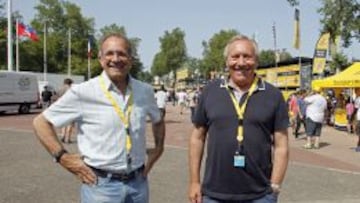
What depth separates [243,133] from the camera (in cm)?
357

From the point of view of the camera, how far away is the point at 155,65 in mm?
101250

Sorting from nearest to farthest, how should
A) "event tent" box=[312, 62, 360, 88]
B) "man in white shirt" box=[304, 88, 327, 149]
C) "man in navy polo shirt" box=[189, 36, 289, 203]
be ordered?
1. "man in navy polo shirt" box=[189, 36, 289, 203]
2. "man in white shirt" box=[304, 88, 327, 149]
3. "event tent" box=[312, 62, 360, 88]

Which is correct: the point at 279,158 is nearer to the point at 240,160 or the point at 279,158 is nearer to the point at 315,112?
the point at 240,160

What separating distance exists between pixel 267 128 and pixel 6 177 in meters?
6.81

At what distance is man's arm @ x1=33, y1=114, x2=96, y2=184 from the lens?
11.4ft

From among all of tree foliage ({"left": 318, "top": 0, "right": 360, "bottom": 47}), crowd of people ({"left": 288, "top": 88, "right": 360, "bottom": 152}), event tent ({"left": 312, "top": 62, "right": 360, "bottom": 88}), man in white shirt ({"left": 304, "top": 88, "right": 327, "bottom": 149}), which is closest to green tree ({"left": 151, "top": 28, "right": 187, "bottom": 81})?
tree foliage ({"left": 318, "top": 0, "right": 360, "bottom": 47})

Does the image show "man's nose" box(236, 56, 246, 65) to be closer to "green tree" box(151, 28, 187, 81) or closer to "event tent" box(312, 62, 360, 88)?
"event tent" box(312, 62, 360, 88)

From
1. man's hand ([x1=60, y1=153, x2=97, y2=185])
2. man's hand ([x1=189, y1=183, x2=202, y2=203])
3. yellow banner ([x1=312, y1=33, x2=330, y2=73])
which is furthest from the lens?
yellow banner ([x1=312, y1=33, x2=330, y2=73])

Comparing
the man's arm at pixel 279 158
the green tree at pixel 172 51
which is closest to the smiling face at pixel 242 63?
the man's arm at pixel 279 158

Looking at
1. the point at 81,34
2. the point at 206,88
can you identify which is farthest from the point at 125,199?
the point at 81,34

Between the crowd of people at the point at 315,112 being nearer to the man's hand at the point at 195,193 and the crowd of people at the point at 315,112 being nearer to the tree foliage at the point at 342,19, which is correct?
the tree foliage at the point at 342,19

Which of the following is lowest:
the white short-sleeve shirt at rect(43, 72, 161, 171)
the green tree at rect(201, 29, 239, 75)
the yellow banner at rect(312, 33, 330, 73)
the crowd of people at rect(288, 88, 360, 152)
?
the crowd of people at rect(288, 88, 360, 152)

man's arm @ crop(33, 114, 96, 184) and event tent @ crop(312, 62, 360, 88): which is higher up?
event tent @ crop(312, 62, 360, 88)

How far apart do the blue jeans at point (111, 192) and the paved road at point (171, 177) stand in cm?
418
